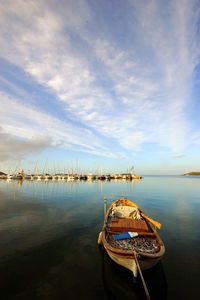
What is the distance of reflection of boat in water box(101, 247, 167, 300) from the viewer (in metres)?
10.2

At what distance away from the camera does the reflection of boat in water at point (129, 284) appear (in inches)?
403

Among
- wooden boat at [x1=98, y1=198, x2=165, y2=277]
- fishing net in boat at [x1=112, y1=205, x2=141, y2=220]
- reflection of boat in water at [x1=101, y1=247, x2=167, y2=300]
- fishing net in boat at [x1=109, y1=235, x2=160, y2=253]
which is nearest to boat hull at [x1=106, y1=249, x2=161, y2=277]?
wooden boat at [x1=98, y1=198, x2=165, y2=277]

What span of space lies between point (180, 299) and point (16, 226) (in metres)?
19.9

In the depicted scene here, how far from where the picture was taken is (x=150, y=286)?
11016mm

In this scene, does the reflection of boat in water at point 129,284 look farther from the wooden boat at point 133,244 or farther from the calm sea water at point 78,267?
the wooden boat at point 133,244

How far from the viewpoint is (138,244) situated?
12781 millimetres

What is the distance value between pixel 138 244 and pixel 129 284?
255 cm

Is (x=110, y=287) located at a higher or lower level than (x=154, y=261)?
lower

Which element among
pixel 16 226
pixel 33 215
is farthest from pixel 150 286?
pixel 33 215

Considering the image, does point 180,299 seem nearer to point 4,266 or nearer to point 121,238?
point 121,238

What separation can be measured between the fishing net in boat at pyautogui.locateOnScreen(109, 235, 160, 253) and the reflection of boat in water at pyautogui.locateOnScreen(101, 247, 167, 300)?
5.40 feet

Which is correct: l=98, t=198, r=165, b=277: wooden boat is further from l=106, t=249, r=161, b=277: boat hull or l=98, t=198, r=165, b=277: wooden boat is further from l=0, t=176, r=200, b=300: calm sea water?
l=0, t=176, r=200, b=300: calm sea water

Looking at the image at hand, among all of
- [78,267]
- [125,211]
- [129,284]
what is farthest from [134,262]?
[125,211]

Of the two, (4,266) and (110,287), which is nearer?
(110,287)
